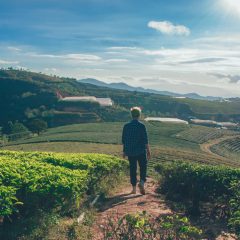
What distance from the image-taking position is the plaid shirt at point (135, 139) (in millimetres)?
12016

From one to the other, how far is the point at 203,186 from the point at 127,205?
2129 mm

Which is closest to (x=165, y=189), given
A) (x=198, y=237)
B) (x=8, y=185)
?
(x=198, y=237)

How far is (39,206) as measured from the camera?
820 cm

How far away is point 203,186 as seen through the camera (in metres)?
10.7

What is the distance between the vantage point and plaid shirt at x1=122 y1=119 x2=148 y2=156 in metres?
12.0

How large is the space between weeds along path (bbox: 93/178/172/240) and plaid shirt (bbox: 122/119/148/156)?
1334 millimetres

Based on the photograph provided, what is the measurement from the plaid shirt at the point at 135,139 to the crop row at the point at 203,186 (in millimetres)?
1315

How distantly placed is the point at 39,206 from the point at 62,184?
0.66m

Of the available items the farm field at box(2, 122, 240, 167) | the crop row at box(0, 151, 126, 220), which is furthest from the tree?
the crop row at box(0, 151, 126, 220)

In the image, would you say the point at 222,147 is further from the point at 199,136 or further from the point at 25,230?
the point at 25,230

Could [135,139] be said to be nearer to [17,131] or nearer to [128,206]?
[128,206]

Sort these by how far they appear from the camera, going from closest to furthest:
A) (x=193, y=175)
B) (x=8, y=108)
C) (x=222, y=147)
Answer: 1. (x=193, y=175)
2. (x=222, y=147)
3. (x=8, y=108)

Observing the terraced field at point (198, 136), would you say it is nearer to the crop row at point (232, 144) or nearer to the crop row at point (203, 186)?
the crop row at point (232, 144)

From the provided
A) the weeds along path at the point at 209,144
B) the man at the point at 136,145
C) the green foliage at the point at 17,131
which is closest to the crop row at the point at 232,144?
the weeds along path at the point at 209,144
